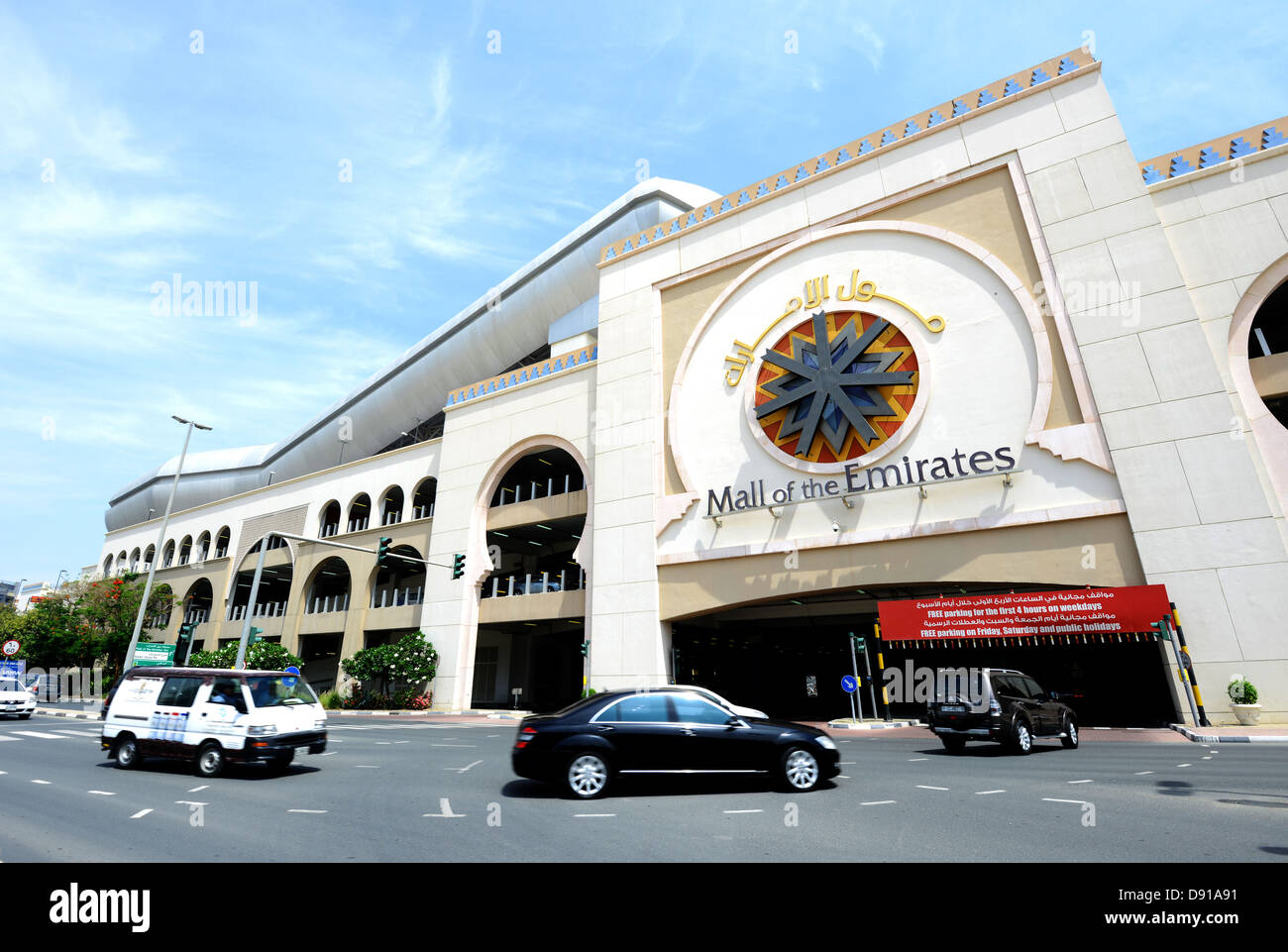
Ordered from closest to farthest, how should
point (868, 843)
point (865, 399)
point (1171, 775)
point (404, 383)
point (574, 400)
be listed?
point (868, 843), point (1171, 775), point (865, 399), point (574, 400), point (404, 383)

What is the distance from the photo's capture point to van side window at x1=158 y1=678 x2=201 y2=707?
12555 millimetres

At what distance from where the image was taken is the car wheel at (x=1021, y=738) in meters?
13.6

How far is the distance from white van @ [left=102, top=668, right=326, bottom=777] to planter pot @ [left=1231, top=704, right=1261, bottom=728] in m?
21.3

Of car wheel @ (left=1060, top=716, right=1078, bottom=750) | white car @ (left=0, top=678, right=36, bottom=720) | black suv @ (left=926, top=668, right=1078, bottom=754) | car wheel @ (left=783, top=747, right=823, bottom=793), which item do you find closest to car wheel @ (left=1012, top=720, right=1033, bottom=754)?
black suv @ (left=926, top=668, right=1078, bottom=754)

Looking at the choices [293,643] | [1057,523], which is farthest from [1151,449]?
[293,643]

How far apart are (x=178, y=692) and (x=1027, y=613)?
21218 mm

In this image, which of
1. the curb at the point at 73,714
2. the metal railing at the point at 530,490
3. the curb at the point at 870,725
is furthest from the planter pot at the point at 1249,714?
the curb at the point at 73,714

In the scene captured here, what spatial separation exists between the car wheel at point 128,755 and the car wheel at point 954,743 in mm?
16265

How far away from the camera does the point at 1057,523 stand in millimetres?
19594

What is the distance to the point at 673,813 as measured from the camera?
26.3 ft

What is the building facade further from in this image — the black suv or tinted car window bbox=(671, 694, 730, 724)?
tinted car window bbox=(671, 694, 730, 724)

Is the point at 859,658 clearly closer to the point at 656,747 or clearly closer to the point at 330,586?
the point at 656,747
